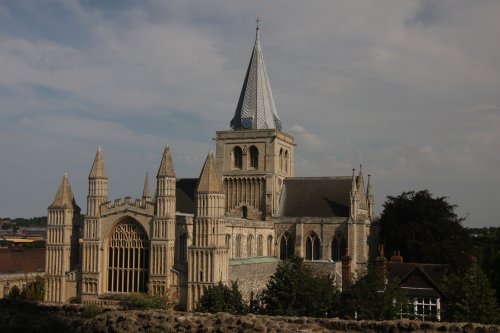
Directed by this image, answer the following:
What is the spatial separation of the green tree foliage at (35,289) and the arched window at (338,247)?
22.7 meters

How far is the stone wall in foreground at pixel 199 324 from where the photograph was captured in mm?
22969

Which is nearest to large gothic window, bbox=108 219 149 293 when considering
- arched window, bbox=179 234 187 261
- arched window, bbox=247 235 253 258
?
arched window, bbox=179 234 187 261

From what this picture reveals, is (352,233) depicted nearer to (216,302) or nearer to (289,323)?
(216,302)

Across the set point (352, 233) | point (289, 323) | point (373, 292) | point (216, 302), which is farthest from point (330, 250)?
point (289, 323)

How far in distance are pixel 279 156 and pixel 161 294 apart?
1978cm

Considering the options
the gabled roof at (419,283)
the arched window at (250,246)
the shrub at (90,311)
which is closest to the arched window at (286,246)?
the arched window at (250,246)

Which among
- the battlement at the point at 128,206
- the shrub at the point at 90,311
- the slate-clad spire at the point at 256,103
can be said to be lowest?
the shrub at the point at 90,311

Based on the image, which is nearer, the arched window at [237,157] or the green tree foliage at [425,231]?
the green tree foliage at [425,231]

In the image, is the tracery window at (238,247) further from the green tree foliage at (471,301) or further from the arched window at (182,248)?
the green tree foliage at (471,301)

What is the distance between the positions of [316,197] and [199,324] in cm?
3746

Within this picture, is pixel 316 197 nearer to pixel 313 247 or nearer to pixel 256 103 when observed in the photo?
pixel 313 247

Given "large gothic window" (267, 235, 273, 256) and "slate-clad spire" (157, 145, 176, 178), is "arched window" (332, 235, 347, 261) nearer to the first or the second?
"large gothic window" (267, 235, 273, 256)

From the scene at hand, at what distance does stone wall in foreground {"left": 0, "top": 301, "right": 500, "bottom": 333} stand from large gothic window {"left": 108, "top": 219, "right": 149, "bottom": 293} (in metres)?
24.6

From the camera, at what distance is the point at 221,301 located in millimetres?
39656
